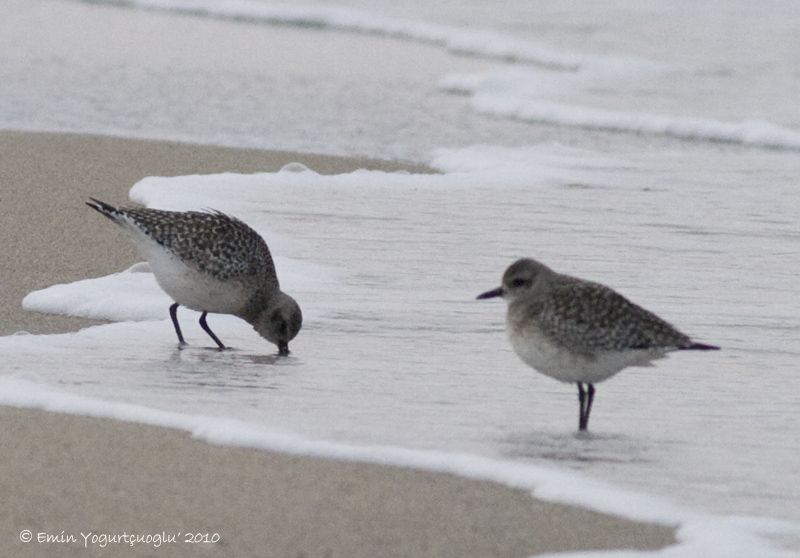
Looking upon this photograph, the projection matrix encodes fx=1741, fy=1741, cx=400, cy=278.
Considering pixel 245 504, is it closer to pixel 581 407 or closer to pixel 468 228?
pixel 581 407

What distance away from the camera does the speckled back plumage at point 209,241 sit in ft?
26.0

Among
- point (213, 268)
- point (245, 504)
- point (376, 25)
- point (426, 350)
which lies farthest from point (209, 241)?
point (376, 25)

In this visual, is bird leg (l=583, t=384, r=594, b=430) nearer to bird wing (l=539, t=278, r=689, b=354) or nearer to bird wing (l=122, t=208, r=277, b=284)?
bird wing (l=539, t=278, r=689, b=354)

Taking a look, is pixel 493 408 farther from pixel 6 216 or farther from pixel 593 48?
pixel 593 48

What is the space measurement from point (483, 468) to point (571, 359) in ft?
2.60

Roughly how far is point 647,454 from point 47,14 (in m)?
16.9

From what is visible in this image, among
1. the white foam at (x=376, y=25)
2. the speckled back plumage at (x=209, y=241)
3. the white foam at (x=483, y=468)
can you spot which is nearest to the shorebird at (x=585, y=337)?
the white foam at (x=483, y=468)

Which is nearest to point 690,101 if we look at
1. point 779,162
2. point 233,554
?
point 779,162

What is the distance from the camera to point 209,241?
7.95 metres

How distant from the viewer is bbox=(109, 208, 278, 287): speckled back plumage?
26.0 feet

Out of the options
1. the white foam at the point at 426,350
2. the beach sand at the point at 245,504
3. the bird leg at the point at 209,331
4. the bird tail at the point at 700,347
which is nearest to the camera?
the beach sand at the point at 245,504

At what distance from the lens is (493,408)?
22.6 ft

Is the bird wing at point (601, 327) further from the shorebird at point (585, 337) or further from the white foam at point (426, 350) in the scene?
the white foam at point (426, 350)

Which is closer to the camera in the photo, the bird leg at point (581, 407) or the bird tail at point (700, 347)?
the bird tail at point (700, 347)
